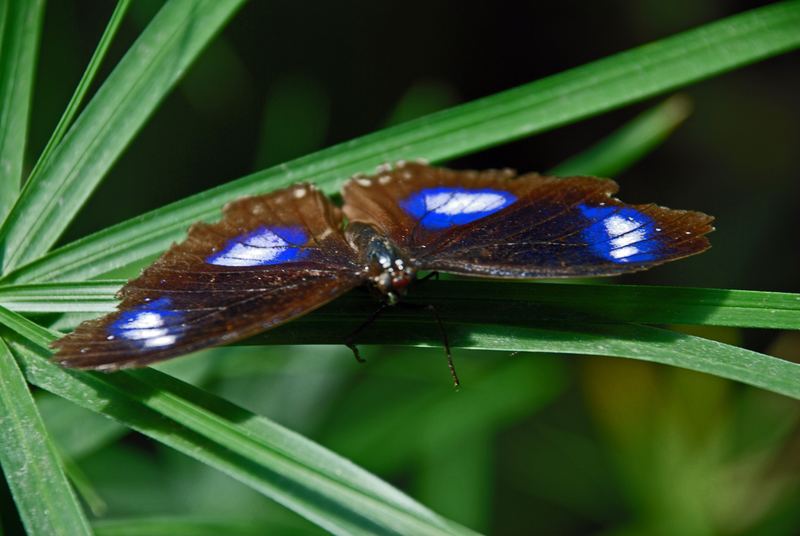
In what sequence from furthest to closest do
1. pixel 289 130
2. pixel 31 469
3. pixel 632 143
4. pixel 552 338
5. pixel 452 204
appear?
1. pixel 289 130
2. pixel 632 143
3. pixel 452 204
4. pixel 552 338
5. pixel 31 469

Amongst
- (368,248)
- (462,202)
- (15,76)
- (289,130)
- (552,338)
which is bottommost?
(552,338)

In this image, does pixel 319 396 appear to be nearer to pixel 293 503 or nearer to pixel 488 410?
pixel 488 410

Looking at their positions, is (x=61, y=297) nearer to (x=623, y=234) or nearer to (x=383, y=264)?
(x=383, y=264)

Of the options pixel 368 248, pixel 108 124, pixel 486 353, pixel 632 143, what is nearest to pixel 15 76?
pixel 108 124

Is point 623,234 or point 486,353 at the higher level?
point 486,353

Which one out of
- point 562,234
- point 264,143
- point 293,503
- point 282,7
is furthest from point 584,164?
point 282,7
